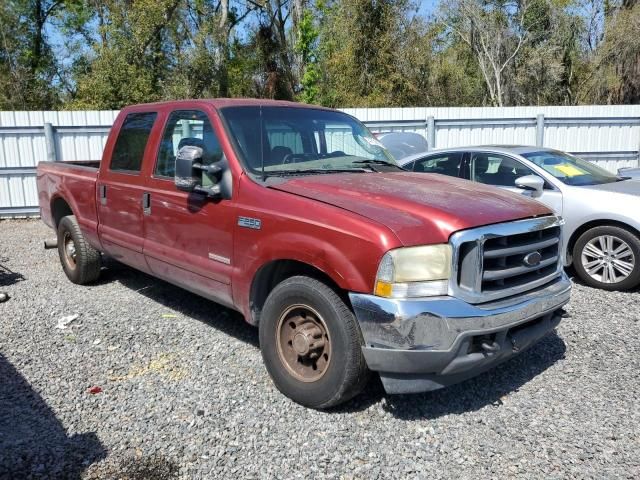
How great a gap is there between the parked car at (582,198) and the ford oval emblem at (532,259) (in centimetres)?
229

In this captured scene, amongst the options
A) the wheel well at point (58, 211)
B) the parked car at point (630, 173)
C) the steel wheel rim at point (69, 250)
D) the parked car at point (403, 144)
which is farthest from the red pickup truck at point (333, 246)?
the parked car at point (630, 173)

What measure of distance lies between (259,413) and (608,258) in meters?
4.38

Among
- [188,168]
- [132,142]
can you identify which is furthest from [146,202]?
[188,168]

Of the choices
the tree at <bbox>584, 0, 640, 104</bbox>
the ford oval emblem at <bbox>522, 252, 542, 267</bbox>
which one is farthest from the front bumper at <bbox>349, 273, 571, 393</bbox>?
the tree at <bbox>584, 0, 640, 104</bbox>

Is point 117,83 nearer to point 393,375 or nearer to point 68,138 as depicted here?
point 68,138

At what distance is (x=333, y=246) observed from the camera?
3113 mm

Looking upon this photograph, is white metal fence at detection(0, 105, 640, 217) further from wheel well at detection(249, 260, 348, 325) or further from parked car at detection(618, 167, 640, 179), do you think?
wheel well at detection(249, 260, 348, 325)

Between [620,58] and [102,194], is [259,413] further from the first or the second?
[620,58]

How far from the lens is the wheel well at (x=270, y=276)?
3.43 m

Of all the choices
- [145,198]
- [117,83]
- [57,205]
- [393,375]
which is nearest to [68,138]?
[57,205]

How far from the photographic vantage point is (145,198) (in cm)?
463

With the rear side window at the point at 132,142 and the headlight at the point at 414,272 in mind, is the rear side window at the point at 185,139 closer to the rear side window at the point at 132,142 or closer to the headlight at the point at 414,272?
the rear side window at the point at 132,142

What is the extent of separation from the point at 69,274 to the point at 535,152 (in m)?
5.85

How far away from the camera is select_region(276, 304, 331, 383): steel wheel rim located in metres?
3.31
